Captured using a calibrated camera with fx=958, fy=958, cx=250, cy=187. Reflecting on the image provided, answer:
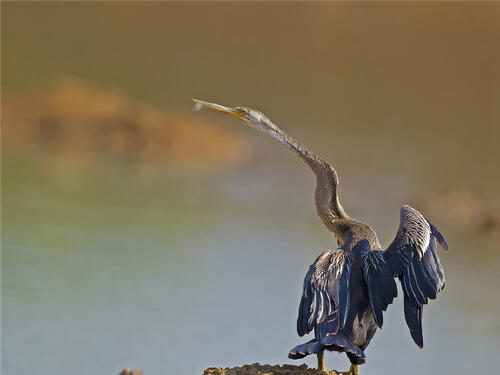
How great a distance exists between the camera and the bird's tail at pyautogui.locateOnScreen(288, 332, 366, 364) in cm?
235

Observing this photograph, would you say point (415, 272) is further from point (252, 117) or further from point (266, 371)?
point (252, 117)

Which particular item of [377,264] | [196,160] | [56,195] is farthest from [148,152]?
[377,264]

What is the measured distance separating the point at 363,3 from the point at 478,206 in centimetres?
295

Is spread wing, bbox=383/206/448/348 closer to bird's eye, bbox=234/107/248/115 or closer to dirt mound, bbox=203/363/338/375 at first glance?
dirt mound, bbox=203/363/338/375

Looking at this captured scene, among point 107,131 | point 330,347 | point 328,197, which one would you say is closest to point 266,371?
point 330,347

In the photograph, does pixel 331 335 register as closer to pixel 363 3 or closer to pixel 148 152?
pixel 148 152

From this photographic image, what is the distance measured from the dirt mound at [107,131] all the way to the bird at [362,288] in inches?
212

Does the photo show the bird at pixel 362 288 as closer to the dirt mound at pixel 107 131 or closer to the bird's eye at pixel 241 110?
the bird's eye at pixel 241 110

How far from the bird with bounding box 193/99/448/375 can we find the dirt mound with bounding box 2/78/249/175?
538 cm

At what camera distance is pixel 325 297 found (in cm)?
247

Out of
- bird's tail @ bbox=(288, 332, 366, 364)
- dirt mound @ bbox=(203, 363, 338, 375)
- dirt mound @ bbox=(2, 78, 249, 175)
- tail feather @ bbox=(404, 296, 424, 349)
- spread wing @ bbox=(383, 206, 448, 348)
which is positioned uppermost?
dirt mound @ bbox=(2, 78, 249, 175)

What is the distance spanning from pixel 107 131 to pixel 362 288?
6315 mm

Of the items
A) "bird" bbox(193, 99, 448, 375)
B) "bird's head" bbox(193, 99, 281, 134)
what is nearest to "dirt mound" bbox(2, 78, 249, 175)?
"bird's head" bbox(193, 99, 281, 134)

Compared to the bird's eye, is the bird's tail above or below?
below
